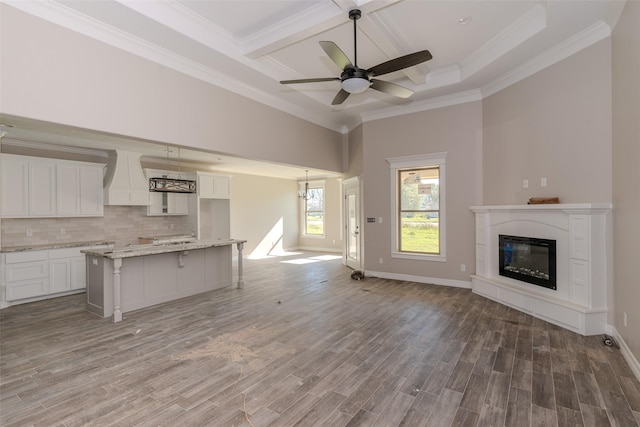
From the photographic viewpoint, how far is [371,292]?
539 cm

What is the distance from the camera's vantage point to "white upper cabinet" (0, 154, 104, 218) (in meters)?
5.06

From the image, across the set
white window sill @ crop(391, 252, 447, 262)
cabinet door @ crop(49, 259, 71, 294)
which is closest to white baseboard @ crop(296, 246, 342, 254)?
white window sill @ crop(391, 252, 447, 262)

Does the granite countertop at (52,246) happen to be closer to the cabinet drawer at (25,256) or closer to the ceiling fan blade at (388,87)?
the cabinet drawer at (25,256)

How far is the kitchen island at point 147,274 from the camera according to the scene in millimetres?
4203

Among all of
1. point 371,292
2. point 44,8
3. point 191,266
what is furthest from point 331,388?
point 44,8

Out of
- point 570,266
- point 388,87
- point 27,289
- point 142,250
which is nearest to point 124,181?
point 27,289

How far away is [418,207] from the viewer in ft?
20.2

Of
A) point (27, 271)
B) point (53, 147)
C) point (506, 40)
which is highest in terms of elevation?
point (506, 40)

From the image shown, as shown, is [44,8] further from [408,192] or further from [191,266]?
[408,192]

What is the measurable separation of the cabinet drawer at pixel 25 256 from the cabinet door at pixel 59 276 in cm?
17

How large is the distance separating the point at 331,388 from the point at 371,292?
3000 mm

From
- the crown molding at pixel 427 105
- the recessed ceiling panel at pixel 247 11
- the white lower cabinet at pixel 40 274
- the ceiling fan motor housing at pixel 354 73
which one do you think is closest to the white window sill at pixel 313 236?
the crown molding at pixel 427 105

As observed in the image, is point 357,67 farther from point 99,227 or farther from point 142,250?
point 99,227

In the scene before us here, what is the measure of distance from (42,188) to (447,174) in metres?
7.36
